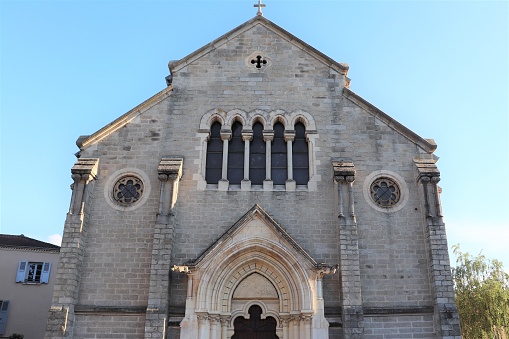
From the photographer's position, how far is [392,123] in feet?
56.2

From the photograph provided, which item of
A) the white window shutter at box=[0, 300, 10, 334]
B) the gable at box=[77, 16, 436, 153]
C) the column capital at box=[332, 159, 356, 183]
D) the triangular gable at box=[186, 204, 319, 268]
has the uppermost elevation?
the gable at box=[77, 16, 436, 153]

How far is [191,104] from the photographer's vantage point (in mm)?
17750

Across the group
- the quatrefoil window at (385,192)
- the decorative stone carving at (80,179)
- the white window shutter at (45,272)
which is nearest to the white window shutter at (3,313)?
the white window shutter at (45,272)

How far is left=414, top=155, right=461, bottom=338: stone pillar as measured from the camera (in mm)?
13945

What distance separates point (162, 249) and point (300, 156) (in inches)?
231

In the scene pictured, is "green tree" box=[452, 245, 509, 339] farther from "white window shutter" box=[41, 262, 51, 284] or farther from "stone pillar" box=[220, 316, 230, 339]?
"white window shutter" box=[41, 262, 51, 284]

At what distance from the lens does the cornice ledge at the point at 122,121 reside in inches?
668

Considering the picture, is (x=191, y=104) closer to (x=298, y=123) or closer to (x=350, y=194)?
(x=298, y=123)

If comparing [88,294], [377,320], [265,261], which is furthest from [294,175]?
[88,294]

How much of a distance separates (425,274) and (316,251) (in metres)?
3.50

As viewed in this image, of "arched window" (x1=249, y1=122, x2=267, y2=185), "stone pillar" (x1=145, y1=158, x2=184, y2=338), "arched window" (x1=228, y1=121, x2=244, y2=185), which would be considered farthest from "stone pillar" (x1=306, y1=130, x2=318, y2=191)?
"stone pillar" (x1=145, y1=158, x2=184, y2=338)

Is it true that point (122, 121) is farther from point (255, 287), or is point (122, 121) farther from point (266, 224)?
point (255, 287)

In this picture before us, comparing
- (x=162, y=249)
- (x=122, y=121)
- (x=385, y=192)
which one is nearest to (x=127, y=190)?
(x=122, y=121)

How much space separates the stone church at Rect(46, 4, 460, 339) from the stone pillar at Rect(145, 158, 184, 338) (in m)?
0.04
